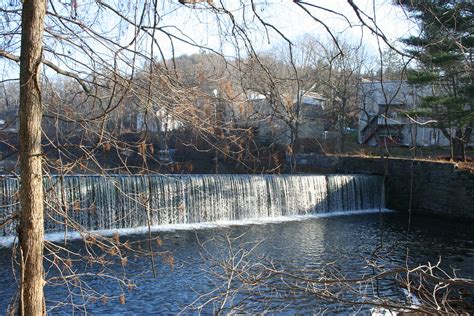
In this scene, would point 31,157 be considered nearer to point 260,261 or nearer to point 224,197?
point 260,261

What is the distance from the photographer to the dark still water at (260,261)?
657cm

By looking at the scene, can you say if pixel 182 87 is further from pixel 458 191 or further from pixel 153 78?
pixel 458 191

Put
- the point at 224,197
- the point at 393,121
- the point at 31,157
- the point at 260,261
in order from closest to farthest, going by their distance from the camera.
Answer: the point at 31,157 < the point at 393,121 < the point at 260,261 < the point at 224,197

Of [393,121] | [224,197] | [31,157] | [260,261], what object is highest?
[393,121]

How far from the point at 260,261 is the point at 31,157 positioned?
7010 millimetres

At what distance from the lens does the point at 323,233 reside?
42.2ft

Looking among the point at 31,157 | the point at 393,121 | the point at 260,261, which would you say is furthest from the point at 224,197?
the point at 31,157

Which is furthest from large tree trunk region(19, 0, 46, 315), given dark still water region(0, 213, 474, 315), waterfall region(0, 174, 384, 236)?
waterfall region(0, 174, 384, 236)

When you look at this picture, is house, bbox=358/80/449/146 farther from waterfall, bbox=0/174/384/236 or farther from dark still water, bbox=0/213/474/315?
waterfall, bbox=0/174/384/236

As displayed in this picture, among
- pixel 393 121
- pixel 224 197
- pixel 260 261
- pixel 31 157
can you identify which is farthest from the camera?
pixel 224 197

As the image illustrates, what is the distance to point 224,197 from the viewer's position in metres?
15.3

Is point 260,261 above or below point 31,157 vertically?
below

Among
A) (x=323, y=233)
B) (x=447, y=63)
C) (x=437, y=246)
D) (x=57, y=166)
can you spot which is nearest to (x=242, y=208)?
(x=323, y=233)

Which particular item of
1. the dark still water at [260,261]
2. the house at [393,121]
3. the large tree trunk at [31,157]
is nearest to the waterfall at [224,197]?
the dark still water at [260,261]
